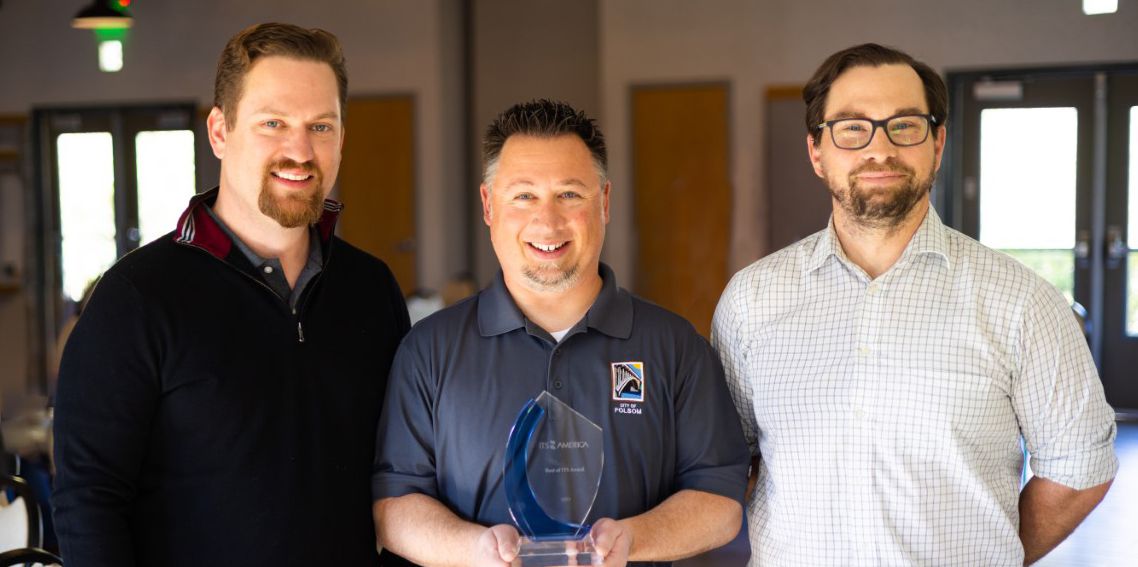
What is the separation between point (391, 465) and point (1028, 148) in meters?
7.68

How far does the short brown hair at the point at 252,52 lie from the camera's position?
6.66 feet

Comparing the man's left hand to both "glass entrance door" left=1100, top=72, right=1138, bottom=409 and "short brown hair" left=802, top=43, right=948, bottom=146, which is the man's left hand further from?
"glass entrance door" left=1100, top=72, right=1138, bottom=409

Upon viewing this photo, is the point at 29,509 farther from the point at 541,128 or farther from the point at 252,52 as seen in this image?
the point at 541,128

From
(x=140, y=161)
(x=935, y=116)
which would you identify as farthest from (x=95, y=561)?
(x=140, y=161)

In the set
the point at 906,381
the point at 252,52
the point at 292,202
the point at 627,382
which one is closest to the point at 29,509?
the point at 292,202

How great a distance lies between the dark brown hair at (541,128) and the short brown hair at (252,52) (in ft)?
1.22

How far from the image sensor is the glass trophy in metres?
1.88

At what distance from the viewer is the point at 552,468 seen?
6.14ft

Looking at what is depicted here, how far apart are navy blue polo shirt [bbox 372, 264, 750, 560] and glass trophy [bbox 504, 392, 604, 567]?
0.31ft

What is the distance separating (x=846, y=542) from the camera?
2.09m

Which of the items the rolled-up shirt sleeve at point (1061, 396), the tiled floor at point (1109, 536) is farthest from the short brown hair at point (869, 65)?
the tiled floor at point (1109, 536)

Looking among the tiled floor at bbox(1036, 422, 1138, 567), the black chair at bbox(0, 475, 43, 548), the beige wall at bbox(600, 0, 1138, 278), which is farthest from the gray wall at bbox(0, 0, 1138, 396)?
the black chair at bbox(0, 475, 43, 548)

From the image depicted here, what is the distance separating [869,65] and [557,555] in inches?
46.8

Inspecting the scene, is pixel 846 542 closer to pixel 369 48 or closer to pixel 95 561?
pixel 95 561
